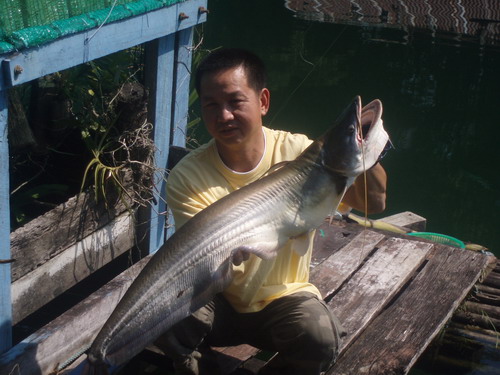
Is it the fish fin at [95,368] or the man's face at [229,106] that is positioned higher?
the man's face at [229,106]

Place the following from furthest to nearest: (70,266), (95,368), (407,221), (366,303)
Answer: (407,221), (366,303), (70,266), (95,368)

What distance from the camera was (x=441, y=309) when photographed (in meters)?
3.87

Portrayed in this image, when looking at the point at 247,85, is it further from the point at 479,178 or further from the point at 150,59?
the point at 479,178

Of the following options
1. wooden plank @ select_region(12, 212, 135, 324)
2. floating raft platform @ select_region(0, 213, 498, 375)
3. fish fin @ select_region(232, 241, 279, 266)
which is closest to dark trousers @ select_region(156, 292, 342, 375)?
floating raft platform @ select_region(0, 213, 498, 375)

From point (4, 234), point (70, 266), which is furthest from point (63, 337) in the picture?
point (4, 234)

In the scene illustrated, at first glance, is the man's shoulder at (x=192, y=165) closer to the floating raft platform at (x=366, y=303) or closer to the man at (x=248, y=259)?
the man at (x=248, y=259)

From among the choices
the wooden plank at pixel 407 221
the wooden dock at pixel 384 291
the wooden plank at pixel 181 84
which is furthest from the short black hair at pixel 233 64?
the wooden plank at pixel 407 221

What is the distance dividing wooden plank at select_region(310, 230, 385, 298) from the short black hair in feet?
4.29

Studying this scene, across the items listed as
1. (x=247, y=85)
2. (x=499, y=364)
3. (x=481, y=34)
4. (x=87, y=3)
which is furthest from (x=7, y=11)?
(x=481, y=34)

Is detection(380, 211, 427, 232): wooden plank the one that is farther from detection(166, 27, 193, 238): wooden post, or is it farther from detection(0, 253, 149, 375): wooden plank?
detection(0, 253, 149, 375): wooden plank

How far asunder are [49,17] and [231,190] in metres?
1.00

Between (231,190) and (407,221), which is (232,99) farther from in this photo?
(407,221)

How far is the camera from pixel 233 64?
304cm

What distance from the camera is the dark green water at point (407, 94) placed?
8727 millimetres
